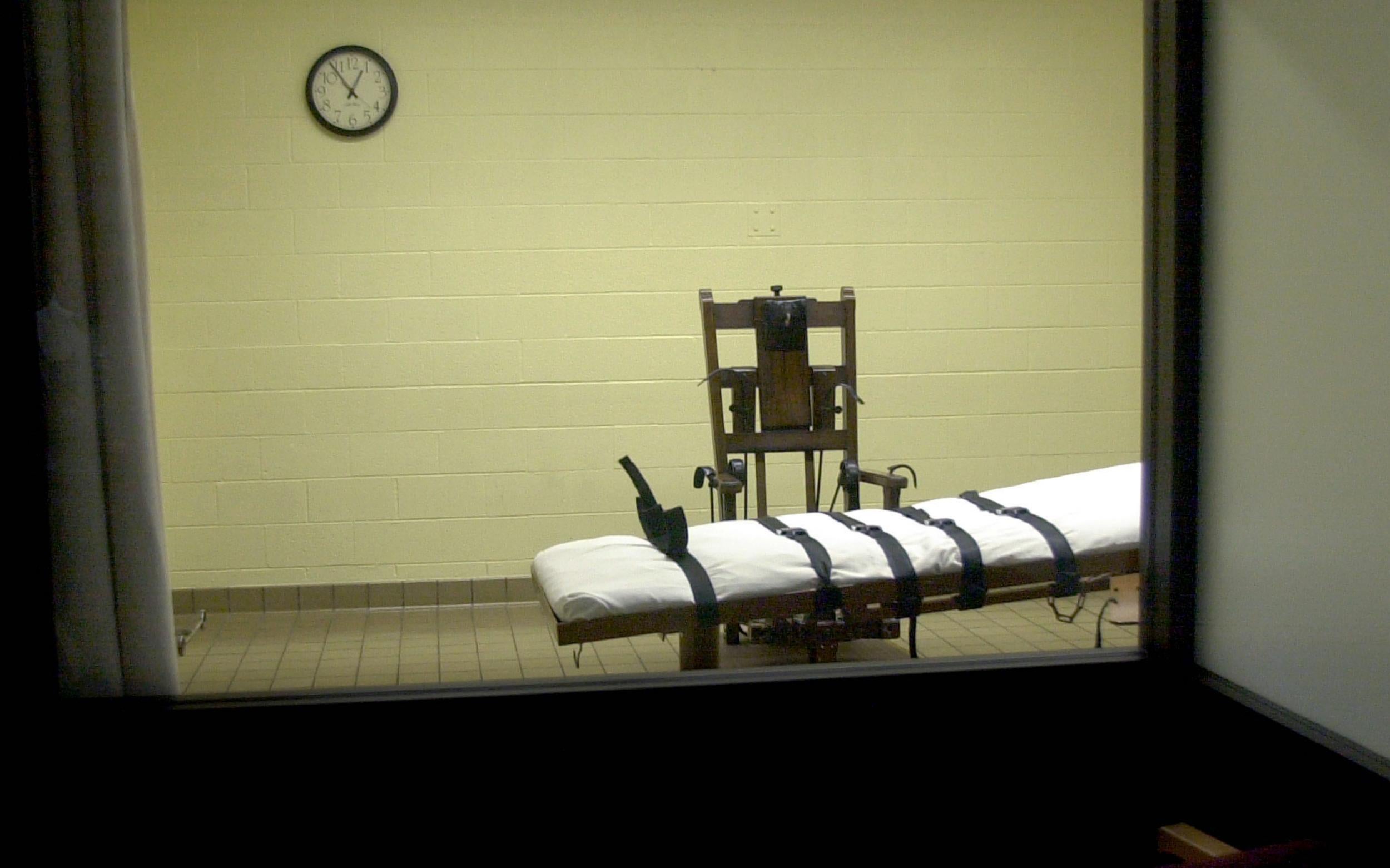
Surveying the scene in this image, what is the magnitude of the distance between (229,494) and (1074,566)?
9.42 ft

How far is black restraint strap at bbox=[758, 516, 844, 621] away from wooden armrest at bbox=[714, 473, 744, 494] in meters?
0.56

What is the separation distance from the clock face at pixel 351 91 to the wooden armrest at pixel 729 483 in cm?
181

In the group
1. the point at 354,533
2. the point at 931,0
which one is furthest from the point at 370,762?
the point at 931,0

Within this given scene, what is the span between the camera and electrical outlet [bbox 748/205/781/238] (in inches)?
173

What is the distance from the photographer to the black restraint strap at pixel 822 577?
Answer: 2.71 meters

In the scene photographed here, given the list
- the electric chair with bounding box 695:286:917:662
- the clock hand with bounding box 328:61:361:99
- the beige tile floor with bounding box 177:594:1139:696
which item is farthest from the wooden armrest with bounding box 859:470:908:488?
the clock hand with bounding box 328:61:361:99

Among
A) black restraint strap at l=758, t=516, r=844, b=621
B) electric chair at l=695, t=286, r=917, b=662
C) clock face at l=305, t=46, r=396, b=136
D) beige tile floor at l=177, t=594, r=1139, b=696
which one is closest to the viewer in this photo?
black restraint strap at l=758, t=516, r=844, b=621

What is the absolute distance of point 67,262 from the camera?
1.84 meters

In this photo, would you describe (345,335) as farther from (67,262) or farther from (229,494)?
(67,262)

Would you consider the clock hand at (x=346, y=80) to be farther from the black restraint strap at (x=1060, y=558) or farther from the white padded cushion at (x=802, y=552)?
the black restraint strap at (x=1060, y=558)

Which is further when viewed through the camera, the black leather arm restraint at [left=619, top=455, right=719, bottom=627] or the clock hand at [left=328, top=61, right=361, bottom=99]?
the clock hand at [left=328, top=61, right=361, bottom=99]

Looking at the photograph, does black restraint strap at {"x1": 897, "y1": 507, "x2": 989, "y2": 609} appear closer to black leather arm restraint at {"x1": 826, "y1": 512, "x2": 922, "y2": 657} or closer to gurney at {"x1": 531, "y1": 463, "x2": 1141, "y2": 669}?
gurney at {"x1": 531, "y1": 463, "x2": 1141, "y2": 669}

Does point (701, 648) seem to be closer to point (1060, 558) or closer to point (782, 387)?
point (1060, 558)

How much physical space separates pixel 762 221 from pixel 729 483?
134 centimetres
